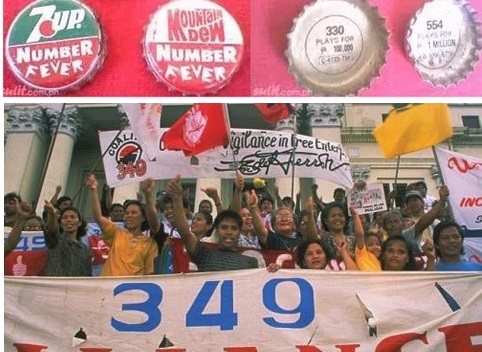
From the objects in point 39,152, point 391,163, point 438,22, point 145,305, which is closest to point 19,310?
point 145,305

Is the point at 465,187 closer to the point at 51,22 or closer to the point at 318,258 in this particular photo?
the point at 318,258

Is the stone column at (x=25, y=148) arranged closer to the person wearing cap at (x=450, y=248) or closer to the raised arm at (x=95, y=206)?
the raised arm at (x=95, y=206)

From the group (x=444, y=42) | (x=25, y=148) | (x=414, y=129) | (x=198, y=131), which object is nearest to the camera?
(x=198, y=131)

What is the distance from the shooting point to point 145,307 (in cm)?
304

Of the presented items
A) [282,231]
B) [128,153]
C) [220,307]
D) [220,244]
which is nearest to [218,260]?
[220,244]

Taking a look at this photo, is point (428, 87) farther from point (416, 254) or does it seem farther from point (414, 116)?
point (416, 254)

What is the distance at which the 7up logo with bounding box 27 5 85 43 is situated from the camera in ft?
15.0

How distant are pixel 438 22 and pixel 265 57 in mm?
1429

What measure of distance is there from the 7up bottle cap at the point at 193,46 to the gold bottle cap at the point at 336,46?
50 centimetres

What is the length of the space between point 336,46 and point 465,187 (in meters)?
1.47

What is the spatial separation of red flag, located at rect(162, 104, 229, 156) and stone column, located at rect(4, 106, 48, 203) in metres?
4.32

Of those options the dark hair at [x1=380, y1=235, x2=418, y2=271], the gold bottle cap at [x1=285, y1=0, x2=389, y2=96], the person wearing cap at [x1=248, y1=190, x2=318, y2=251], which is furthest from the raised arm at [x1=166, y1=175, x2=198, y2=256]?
the gold bottle cap at [x1=285, y1=0, x2=389, y2=96]

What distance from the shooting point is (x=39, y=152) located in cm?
889

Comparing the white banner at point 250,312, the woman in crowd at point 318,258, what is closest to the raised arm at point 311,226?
the woman in crowd at point 318,258
